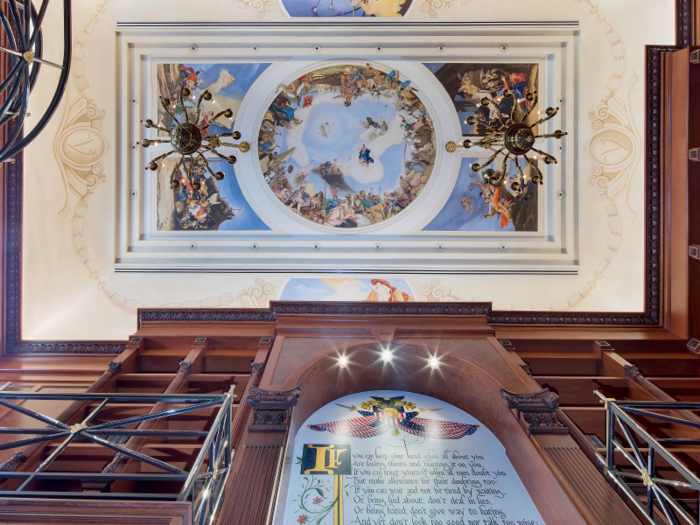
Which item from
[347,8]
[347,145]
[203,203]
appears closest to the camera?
[347,8]

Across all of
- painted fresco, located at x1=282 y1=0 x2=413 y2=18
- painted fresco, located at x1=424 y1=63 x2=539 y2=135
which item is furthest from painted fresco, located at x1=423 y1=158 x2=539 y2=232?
painted fresco, located at x1=282 y1=0 x2=413 y2=18

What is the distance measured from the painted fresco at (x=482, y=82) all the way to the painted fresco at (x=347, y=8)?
1329 mm

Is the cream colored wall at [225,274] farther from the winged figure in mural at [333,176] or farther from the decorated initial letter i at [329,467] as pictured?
the decorated initial letter i at [329,467]

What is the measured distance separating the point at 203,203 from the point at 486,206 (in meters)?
6.60

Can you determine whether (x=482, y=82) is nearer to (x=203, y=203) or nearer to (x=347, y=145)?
(x=347, y=145)

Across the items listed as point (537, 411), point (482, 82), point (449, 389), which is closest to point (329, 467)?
point (449, 389)

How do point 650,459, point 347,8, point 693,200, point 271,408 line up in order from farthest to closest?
point 347,8
point 693,200
point 271,408
point 650,459

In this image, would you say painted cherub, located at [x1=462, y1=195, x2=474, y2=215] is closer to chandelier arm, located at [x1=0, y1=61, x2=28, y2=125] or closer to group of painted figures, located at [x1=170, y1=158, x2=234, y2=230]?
group of painted figures, located at [x1=170, y1=158, x2=234, y2=230]

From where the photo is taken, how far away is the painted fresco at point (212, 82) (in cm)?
924

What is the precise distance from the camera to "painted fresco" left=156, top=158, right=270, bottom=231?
9609mm

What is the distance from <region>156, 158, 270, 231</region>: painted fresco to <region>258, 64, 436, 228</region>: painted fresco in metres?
0.85

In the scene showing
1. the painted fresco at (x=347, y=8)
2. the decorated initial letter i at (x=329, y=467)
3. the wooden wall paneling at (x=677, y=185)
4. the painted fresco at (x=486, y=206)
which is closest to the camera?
the decorated initial letter i at (x=329, y=467)

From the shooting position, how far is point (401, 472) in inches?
217

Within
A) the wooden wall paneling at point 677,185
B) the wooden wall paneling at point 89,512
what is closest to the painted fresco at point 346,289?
the wooden wall paneling at point 677,185
